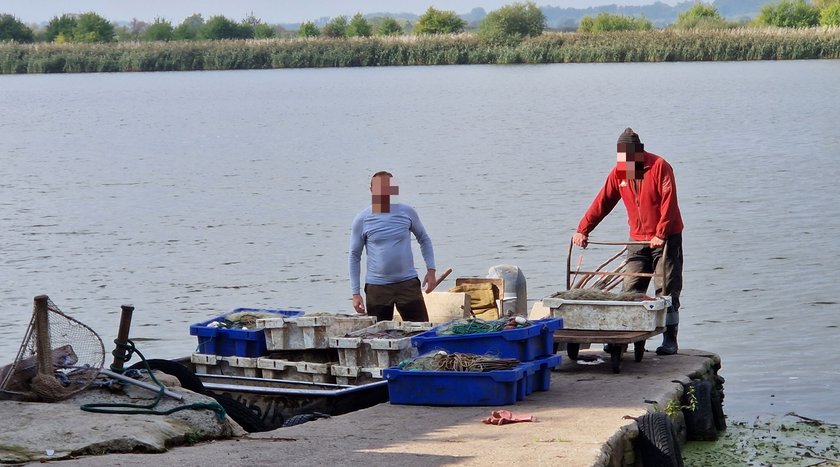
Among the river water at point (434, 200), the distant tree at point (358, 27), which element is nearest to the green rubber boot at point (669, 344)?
the river water at point (434, 200)

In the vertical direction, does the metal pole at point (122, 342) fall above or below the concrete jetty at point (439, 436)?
above

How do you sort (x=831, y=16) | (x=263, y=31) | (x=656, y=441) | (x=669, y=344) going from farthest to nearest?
(x=263, y=31)
(x=831, y=16)
(x=669, y=344)
(x=656, y=441)

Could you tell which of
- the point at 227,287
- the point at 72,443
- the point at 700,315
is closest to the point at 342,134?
the point at 227,287

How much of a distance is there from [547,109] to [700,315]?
38.8m

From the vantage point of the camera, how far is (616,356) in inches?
418

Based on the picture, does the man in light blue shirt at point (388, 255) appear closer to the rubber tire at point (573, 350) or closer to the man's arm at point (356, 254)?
the man's arm at point (356, 254)

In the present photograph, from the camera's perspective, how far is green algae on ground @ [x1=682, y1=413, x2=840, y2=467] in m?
10.1

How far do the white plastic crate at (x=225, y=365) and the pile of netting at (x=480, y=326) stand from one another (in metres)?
1.54

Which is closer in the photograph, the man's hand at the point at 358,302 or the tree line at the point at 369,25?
the man's hand at the point at 358,302

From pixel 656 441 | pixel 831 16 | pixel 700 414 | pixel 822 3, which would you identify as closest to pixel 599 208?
pixel 700 414

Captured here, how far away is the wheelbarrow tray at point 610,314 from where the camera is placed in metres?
10.4

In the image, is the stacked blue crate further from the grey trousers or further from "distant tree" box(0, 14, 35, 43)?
"distant tree" box(0, 14, 35, 43)

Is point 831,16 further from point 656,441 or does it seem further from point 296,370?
point 656,441

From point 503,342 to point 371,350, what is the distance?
1065 mm
